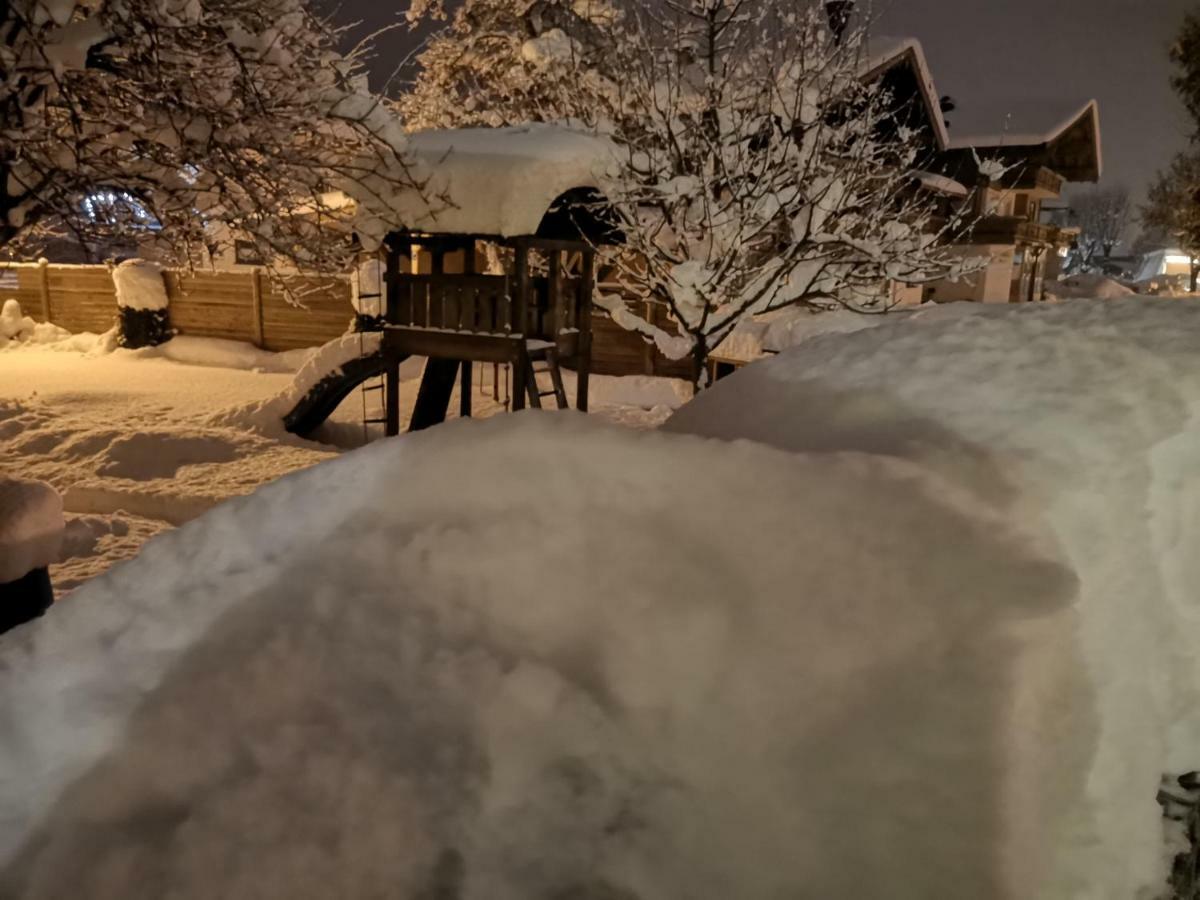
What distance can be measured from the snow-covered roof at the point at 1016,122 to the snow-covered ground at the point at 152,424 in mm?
16574

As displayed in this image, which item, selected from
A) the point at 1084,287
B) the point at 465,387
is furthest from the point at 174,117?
the point at 1084,287

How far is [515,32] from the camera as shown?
19109mm

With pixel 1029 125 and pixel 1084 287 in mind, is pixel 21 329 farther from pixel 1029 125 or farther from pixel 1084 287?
pixel 1084 287

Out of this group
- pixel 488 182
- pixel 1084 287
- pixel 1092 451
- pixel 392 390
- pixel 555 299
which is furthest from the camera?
pixel 1084 287

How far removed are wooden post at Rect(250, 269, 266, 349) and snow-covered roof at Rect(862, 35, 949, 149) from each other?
14.0m

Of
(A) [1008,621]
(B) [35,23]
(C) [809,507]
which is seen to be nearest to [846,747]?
(A) [1008,621]

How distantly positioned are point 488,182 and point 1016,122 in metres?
23.9

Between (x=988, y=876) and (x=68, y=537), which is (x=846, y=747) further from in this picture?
(x=68, y=537)

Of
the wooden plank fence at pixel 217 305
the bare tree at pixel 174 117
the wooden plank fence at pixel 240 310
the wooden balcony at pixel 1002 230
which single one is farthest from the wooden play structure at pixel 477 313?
the wooden balcony at pixel 1002 230

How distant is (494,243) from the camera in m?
10.1

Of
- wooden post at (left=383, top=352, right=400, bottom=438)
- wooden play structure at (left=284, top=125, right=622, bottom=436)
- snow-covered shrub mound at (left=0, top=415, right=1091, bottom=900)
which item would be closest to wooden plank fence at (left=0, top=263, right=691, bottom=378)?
wooden play structure at (left=284, top=125, right=622, bottom=436)

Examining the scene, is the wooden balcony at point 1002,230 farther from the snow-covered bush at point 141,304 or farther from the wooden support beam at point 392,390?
the snow-covered bush at point 141,304

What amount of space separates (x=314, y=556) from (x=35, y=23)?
14.8 feet

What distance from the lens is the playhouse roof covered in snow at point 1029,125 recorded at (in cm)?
2650
